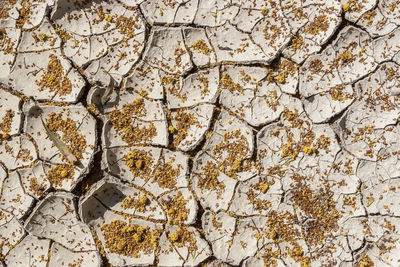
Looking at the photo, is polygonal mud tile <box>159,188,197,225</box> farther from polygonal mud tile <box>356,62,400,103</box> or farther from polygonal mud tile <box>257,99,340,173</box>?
polygonal mud tile <box>356,62,400,103</box>

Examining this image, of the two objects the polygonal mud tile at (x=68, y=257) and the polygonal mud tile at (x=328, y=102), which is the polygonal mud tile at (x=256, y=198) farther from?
the polygonal mud tile at (x=68, y=257)

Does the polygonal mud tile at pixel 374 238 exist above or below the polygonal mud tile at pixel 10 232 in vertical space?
above

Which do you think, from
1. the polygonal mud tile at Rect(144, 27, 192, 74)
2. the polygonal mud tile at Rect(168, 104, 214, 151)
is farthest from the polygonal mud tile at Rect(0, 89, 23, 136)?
the polygonal mud tile at Rect(168, 104, 214, 151)

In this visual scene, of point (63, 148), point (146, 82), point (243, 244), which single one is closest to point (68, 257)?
point (63, 148)

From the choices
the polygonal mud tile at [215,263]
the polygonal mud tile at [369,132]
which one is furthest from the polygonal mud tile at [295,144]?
the polygonal mud tile at [215,263]

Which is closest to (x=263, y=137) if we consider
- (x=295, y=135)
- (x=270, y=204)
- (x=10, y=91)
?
(x=295, y=135)

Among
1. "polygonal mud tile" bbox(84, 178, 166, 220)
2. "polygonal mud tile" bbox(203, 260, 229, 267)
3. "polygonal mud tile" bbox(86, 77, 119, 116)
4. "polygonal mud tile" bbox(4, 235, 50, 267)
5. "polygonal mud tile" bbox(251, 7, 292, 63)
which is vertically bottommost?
"polygonal mud tile" bbox(4, 235, 50, 267)

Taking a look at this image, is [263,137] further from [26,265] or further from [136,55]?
[26,265]
